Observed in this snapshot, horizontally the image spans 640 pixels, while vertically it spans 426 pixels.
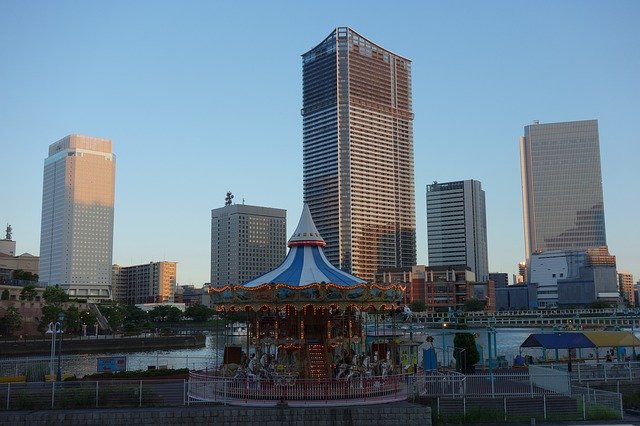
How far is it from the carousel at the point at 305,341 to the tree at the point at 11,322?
74822 mm

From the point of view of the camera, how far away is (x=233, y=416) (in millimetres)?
23719

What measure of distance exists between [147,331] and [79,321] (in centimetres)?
1868

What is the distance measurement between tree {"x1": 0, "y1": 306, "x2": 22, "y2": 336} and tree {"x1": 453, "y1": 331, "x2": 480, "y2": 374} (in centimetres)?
7735

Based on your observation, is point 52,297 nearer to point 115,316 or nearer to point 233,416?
point 115,316

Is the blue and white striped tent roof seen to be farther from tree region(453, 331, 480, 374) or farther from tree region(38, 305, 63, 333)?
tree region(38, 305, 63, 333)

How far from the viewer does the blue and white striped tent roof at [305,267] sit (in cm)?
2902

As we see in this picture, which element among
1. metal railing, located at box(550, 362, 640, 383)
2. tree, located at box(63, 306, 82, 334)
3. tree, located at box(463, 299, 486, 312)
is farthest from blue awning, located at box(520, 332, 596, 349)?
tree, located at box(463, 299, 486, 312)

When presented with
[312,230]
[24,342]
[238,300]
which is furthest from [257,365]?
[24,342]

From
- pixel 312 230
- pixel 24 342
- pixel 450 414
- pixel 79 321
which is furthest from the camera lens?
pixel 79 321

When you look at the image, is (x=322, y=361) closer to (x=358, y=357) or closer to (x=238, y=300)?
(x=358, y=357)

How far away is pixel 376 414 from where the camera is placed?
23.8 m

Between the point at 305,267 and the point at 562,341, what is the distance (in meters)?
18.2

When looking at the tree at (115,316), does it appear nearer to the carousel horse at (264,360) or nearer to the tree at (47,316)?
the tree at (47,316)

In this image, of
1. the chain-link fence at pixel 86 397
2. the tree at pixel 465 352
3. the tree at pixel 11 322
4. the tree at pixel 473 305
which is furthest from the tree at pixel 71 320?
the tree at pixel 473 305
